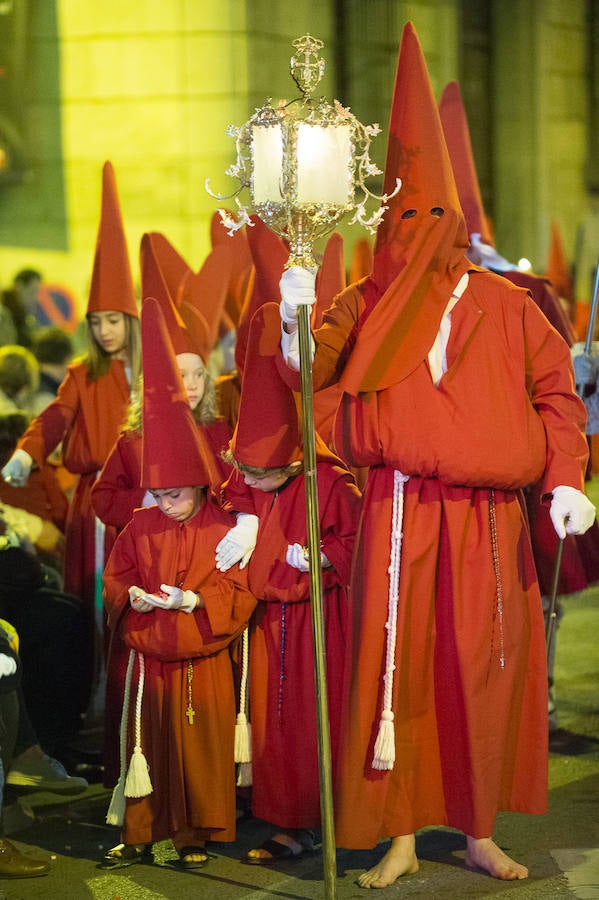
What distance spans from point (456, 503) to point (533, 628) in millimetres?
485

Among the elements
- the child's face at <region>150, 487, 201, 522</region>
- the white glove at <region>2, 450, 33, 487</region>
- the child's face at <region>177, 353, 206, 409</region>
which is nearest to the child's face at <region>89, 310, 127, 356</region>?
the white glove at <region>2, 450, 33, 487</region>

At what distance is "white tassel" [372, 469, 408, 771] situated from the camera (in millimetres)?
4844

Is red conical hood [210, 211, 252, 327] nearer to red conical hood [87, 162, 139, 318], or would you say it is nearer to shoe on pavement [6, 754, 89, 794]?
red conical hood [87, 162, 139, 318]

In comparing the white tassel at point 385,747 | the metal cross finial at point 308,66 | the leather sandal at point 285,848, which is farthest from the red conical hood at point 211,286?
the white tassel at point 385,747

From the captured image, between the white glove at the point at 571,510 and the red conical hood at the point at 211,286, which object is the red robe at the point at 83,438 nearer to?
the red conical hood at the point at 211,286

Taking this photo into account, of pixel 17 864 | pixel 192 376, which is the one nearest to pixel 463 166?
pixel 192 376

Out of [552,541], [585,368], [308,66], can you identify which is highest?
[308,66]

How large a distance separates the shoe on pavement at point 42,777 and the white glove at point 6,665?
0.63 m

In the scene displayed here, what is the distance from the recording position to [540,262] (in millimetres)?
16516

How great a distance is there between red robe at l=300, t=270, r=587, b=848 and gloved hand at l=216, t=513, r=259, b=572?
54 cm

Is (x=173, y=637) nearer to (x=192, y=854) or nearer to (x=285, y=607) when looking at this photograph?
(x=285, y=607)

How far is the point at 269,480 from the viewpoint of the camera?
552 cm

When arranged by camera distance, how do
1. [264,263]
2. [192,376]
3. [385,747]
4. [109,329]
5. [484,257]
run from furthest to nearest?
[109,329] → [484,257] → [192,376] → [264,263] → [385,747]

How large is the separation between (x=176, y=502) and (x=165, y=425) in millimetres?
275
